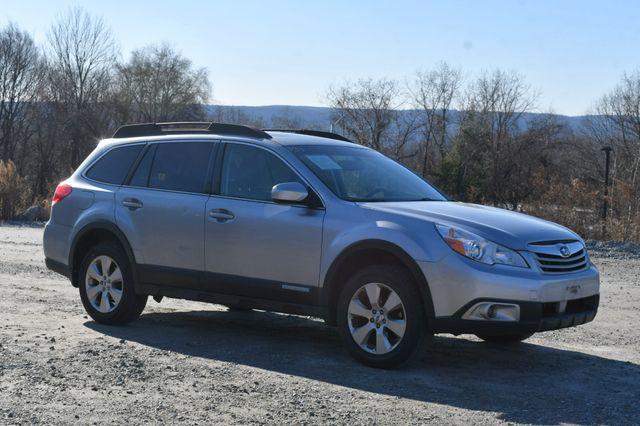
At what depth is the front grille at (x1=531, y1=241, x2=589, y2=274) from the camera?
6394mm

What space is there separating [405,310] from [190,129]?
311 cm

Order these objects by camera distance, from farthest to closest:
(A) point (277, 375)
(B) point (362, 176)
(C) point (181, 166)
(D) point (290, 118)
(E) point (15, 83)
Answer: (D) point (290, 118) → (E) point (15, 83) → (C) point (181, 166) → (B) point (362, 176) → (A) point (277, 375)

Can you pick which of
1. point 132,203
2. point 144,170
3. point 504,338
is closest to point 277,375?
point 504,338

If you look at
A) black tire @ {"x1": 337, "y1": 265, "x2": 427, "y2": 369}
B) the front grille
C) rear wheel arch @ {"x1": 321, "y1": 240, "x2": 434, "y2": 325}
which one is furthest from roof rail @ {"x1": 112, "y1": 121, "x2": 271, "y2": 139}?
the front grille

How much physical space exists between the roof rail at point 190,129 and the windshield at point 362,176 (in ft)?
1.96

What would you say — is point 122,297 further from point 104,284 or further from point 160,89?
point 160,89

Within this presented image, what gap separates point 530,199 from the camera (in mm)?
23641

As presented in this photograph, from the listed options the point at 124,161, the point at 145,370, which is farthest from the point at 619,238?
the point at 145,370

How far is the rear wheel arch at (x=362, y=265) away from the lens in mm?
6402

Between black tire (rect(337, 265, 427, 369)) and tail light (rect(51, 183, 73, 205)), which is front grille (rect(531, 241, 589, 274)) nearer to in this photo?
black tire (rect(337, 265, 427, 369))

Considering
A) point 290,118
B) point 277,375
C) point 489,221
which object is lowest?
point 277,375

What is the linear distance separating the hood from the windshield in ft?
0.92

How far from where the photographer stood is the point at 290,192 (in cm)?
699

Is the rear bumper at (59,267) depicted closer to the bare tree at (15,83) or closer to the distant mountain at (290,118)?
the distant mountain at (290,118)
